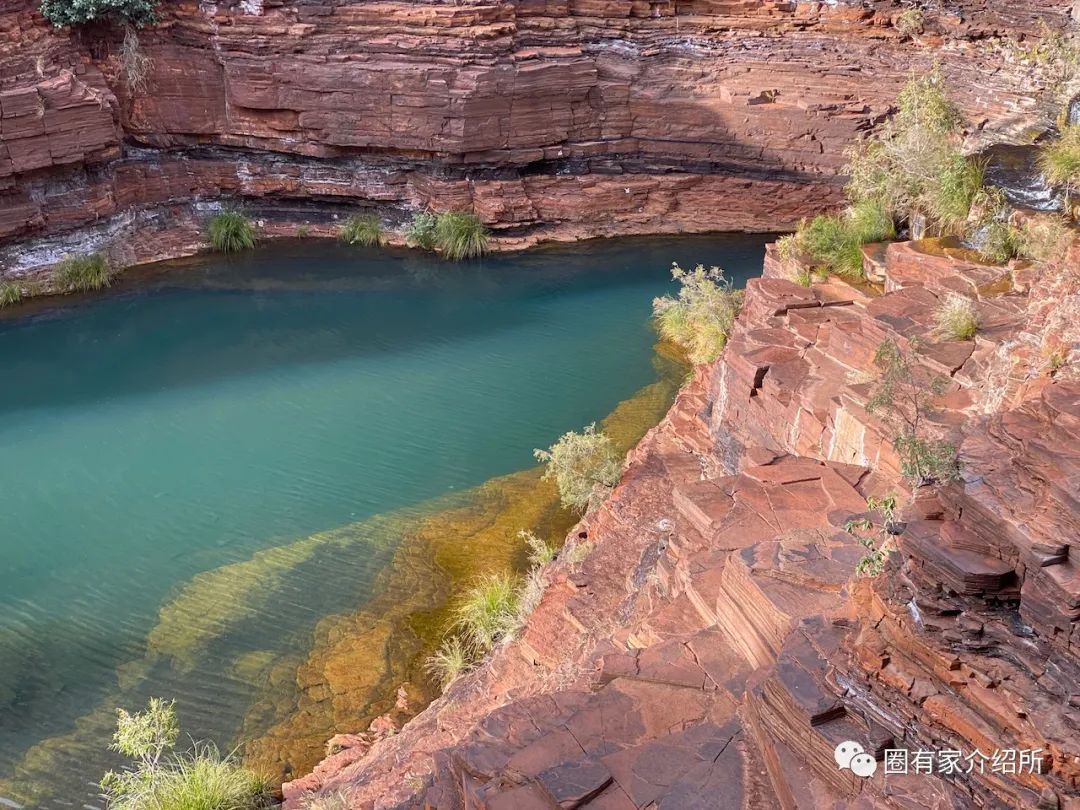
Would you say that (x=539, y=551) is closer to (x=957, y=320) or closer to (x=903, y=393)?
(x=903, y=393)

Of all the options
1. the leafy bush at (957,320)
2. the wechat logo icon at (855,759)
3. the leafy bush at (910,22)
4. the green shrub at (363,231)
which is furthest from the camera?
the green shrub at (363,231)

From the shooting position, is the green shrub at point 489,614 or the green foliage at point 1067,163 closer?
the green shrub at point 489,614

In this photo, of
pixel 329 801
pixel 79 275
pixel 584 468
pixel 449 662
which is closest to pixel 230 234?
pixel 79 275

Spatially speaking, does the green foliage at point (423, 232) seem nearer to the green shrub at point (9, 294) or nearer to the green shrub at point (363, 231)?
the green shrub at point (363, 231)

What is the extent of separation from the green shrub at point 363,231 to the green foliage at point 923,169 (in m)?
11.4

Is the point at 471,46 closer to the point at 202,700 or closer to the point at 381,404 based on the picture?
the point at 381,404

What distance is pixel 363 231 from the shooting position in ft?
73.4

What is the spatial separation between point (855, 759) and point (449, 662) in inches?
226

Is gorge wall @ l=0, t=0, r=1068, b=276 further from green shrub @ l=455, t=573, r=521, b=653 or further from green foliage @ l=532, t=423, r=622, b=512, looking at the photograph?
green shrub @ l=455, t=573, r=521, b=653

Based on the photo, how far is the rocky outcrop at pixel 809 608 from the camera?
4.95 meters

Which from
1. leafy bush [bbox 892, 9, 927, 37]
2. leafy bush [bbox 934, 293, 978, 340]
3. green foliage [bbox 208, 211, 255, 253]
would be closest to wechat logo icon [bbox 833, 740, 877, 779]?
leafy bush [bbox 934, 293, 978, 340]

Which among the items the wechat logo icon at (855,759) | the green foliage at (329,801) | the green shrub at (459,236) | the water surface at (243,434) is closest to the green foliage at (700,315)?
the water surface at (243,434)

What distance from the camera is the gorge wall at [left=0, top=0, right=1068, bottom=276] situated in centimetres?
2052

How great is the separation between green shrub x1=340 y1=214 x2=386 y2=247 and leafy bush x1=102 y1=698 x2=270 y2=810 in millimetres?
14773
